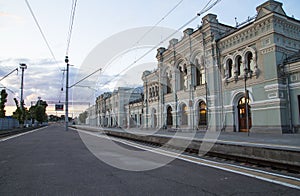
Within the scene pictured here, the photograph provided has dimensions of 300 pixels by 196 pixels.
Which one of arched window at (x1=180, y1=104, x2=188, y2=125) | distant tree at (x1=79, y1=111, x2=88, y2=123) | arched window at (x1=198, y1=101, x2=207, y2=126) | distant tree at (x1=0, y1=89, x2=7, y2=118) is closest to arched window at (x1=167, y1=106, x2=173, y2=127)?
arched window at (x1=180, y1=104, x2=188, y2=125)

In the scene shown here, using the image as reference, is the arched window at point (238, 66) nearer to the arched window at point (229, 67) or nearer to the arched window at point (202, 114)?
the arched window at point (229, 67)

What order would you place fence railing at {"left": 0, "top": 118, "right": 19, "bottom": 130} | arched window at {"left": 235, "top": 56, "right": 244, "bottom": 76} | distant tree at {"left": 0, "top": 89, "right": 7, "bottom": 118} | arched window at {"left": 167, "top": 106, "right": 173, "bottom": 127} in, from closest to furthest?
arched window at {"left": 235, "top": 56, "right": 244, "bottom": 76}
arched window at {"left": 167, "top": 106, "right": 173, "bottom": 127}
distant tree at {"left": 0, "top": 89, "right": 7, "bottom": 118}
fence railing at {"left": 0, "top": 118, "right": 19, "bottom": 130}

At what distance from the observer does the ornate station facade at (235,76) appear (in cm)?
2172

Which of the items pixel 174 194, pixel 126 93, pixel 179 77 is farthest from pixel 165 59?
pixel 174 194

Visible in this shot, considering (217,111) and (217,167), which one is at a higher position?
(217,111)

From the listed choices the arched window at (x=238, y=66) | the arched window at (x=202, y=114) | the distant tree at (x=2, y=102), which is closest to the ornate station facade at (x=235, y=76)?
the arched window at (x=238, y=66)

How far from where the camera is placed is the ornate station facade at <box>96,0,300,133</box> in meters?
21.7

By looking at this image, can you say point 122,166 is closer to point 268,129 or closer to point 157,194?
point 157,194

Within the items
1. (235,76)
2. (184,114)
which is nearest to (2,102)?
(184,114)

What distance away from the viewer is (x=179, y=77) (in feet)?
124

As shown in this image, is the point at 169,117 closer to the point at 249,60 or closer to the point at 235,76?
the point at 235,76

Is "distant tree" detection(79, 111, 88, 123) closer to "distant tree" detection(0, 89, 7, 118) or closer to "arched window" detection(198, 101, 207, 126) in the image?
"distant tree" detection(0, 89, 7, 118)

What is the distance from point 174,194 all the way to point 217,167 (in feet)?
12.2

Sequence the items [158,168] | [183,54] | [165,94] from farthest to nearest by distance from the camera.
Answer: [165,94] < [183,54] < [158,168]
